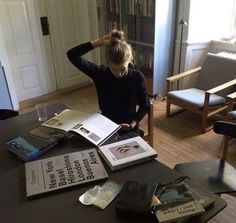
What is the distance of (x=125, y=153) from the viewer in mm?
1172

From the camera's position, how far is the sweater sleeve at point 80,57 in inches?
66.6

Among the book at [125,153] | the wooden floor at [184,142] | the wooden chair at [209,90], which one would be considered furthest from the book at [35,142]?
the wooden chair at [209,90]

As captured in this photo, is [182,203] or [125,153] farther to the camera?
[125,153]

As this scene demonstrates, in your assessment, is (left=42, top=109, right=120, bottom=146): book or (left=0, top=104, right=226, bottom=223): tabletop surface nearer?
(left=0, top=104, right=226, bottom=223): tabletop surface

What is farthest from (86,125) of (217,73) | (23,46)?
(23,46)

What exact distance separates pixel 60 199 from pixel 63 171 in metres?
0.15

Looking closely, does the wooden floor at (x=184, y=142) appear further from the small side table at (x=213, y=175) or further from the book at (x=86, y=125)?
the book at (x=86, y=125)

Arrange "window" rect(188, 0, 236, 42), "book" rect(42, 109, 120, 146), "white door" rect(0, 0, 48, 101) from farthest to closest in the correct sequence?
"white door" rect(0, 0, 48, 101), "window" rect(188, 0, 236, 42), "book" rect(42, 109, 120, 146)

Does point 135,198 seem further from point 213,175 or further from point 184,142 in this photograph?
point 184,142

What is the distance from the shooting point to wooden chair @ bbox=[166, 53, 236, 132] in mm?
2645

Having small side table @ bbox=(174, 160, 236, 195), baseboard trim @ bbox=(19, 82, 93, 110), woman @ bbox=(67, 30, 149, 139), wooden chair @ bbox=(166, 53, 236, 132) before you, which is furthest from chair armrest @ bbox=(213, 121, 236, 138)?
baseboard trim @ bbox=(19, 82, 93, 110)

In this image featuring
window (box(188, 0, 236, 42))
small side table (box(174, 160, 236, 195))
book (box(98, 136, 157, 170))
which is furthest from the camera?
window (box(188, 0, 236, 42))

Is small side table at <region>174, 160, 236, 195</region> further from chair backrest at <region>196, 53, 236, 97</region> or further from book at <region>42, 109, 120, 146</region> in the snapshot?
chair backrest at <region>196, 53, 236, 97</region>

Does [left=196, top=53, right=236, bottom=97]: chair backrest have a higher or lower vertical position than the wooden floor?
higher
